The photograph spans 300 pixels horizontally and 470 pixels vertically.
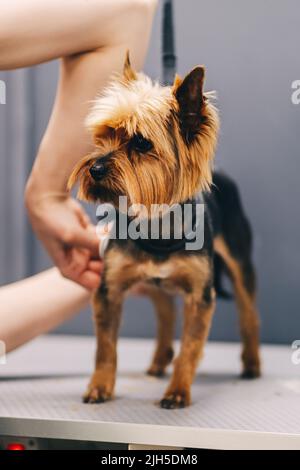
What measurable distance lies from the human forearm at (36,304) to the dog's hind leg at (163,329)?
16cm

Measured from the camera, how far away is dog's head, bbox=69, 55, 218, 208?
0.99 meters

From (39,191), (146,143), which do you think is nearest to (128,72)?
(146,143)

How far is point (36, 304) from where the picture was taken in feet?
4.38

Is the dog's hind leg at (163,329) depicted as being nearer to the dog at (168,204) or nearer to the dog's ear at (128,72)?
A: the dog at (168,204)

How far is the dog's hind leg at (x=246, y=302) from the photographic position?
1396mm

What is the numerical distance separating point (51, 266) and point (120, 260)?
0.33 metres

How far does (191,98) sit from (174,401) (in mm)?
475

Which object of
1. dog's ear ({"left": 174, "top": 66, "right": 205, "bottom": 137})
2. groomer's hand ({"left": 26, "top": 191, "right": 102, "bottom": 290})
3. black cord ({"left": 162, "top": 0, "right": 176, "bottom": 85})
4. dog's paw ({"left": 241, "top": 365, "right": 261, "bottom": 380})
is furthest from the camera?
dog's paw ({"left": 241, "top": 365, "right": 261, "bottom": 380})

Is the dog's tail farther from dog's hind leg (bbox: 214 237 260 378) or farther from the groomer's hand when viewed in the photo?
the groomer's hand

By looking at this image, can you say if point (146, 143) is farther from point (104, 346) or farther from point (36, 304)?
point (36, 304)

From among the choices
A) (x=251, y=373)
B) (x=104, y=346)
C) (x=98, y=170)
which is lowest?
(x=251, y=373)

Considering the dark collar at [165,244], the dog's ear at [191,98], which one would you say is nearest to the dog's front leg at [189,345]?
the dark collar at [165,244]

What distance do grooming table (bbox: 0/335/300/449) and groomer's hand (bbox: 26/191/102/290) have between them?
0.20 m

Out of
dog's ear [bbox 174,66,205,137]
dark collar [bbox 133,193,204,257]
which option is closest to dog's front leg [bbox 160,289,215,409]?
dark collar [bbox 133,193,204,257]
